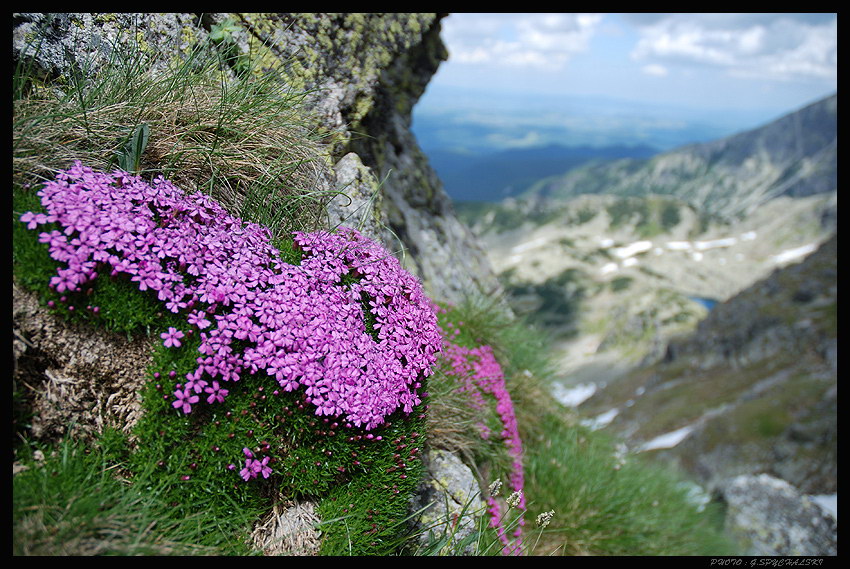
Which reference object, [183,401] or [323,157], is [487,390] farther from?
[183,401]

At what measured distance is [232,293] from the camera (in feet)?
12.1

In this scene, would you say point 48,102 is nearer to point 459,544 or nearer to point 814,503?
point 459,544

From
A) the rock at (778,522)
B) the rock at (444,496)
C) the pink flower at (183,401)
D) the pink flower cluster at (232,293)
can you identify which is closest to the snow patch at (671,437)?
the rock at (778,522)

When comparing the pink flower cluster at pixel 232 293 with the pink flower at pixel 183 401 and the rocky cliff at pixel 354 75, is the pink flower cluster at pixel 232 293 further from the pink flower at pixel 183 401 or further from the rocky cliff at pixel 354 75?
the rocky cliff at pixel 354 75

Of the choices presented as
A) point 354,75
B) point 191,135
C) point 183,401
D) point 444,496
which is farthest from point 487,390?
point 354,75

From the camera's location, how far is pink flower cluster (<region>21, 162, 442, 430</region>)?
3.43 meters

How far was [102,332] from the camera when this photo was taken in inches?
140

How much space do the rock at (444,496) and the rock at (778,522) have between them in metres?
10.6

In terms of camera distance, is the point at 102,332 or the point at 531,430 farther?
the point at 531,430

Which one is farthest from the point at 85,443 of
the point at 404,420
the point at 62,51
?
the point at 62,51

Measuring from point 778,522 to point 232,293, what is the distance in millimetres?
15049

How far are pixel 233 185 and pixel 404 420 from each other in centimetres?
275

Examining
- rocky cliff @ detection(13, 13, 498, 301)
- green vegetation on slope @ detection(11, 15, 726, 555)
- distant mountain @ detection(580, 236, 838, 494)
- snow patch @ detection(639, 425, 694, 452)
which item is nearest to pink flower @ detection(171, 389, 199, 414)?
green vegetation on slope @ detection(11, 15, 726, 555)

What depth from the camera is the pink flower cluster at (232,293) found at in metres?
3.43
